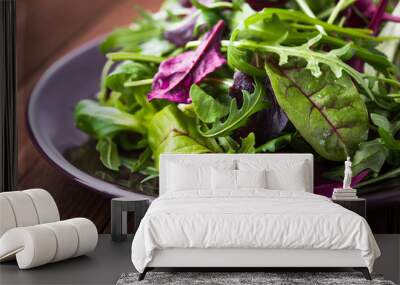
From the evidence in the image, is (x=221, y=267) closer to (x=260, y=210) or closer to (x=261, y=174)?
(x=260, y=210)

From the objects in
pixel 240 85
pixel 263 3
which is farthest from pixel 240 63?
pixel 263 3

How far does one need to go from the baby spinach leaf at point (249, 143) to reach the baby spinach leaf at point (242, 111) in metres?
0.04

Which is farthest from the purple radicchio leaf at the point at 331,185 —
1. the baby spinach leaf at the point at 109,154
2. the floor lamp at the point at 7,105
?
the floor lamp at the point at 7,105

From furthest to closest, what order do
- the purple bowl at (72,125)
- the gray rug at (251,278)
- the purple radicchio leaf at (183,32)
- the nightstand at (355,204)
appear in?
the purple radicchio leaf at (183,32) → the purple bowl at (72,125) → the nightstand at (355,204) → the gray rug at (251,278)

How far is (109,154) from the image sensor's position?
2387 mm

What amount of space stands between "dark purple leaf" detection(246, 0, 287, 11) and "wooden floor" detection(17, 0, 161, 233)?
2.28ft

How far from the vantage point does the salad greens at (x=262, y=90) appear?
2209 millimetres

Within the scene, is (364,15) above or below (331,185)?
above

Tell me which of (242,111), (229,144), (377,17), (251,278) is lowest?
(251,278)

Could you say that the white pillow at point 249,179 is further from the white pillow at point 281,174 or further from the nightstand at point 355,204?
the nightstand at point 355,204

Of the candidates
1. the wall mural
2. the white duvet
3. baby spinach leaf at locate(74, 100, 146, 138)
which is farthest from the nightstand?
baby spinach leaf at locate(74, 100, 146, 138)

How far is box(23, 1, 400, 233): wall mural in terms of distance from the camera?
2.21 metres

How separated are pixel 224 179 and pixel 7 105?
25.4 inches

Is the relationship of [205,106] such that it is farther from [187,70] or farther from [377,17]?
[377,17]
